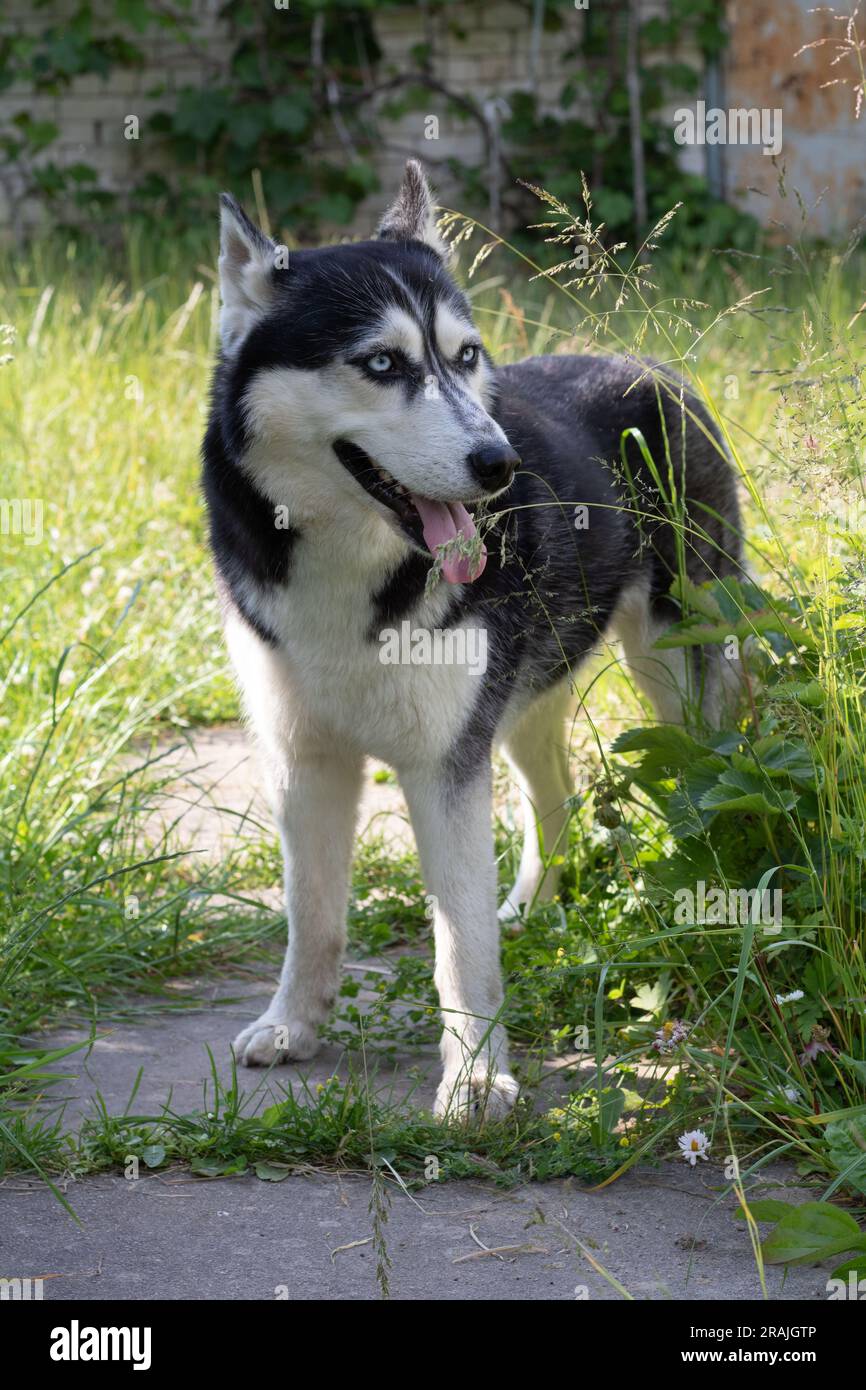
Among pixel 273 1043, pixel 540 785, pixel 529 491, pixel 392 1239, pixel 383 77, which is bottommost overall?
pixel 392 1239

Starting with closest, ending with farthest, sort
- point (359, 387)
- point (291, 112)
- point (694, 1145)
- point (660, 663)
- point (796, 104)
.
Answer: point (694, 1145)
point (359, 387)
point (660, 663)
point (796, 104)
point (291, 112)

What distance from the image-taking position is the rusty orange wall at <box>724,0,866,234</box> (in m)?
10.3

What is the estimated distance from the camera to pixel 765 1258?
241 centimetres

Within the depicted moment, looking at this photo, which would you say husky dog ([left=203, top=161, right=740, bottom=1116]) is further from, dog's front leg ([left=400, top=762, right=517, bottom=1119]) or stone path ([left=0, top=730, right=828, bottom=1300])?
stone path ([left=0, top=730, right=828, bottom=1300])

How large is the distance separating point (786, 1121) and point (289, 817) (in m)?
1.25

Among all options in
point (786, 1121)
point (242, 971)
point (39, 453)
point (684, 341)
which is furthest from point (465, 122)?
point (786, 1121)

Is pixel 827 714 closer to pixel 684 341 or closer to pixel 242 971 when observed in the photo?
pixel 242 971

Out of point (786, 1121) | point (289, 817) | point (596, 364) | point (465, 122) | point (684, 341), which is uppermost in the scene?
point (465, 122)

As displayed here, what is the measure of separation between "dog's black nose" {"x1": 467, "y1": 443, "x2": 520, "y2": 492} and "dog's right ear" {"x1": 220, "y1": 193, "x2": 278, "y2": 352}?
63 centimetres

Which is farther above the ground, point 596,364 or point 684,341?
point 684,341

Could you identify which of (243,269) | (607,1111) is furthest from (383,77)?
(607,1111)

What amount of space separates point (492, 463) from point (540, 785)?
1.58 m

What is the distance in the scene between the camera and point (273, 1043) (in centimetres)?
330

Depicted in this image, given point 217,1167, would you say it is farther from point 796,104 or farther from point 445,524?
point 796,104
